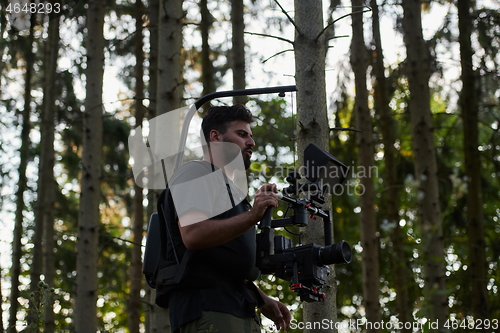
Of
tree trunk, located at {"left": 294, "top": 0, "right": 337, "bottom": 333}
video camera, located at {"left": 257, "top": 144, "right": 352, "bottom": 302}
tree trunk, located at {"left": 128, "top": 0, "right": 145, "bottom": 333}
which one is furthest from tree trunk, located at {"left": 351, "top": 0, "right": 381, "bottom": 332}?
video camera, located at {"left": 257, "top": 144, "right": 352, "bottom": 302}

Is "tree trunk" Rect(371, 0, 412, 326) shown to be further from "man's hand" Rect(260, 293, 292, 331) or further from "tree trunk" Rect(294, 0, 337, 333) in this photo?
"man's hand" Rect(260, 293, 292, 331)

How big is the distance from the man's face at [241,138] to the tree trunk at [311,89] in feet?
2.79

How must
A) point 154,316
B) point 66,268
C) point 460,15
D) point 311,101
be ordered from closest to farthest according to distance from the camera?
point 311,101, point 154,316, point 460,15, point 66,268

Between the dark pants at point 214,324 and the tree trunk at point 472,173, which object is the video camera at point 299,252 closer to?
the dark pants at point 214,324

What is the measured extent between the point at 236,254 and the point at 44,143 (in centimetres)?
877

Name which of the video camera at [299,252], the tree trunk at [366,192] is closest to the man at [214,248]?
the video camera at [299,252]

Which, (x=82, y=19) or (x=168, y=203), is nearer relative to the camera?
(x=168, y=203)

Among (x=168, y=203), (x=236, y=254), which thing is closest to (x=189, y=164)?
(x=168, y=203)

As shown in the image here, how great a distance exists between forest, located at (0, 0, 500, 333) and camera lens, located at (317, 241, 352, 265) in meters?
0.77

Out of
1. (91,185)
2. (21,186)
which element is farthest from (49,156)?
(91,185)

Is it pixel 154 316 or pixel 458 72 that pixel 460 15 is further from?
pixel 154 316

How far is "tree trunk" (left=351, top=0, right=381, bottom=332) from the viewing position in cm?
912

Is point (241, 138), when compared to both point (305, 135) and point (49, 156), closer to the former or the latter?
point (305, 135)

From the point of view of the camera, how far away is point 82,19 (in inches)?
438
